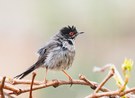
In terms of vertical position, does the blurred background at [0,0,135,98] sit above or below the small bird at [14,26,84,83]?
below

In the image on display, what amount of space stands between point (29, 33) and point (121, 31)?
83 centimetres

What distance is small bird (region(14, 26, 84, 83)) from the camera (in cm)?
155

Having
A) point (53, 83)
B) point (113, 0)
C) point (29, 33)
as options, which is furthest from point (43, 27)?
point (53, 83)

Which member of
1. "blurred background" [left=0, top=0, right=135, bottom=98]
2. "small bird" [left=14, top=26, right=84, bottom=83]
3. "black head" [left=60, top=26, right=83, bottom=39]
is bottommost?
"blurred background" [left=0, top=0, right=135, bottom=98]

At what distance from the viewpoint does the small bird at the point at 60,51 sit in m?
1.55

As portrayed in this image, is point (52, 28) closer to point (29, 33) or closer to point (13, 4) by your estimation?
point (29, 33)

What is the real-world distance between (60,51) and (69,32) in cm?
7

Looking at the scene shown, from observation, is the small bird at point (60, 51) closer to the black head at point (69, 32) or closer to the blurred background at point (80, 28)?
the black head at point (69, 32)

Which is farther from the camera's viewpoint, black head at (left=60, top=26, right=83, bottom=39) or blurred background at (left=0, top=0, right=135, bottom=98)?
blurred background at (left=0, top=0, right=135, bottom=98)

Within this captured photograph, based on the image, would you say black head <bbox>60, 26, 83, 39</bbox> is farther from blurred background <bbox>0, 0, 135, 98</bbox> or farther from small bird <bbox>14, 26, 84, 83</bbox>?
blurred background <bbox>0, 0, 135, 98</bbox>

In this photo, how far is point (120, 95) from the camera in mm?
566

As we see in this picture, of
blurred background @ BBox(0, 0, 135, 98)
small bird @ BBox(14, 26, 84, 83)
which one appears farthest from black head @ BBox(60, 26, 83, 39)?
blurred background @ BBox(0, 0, 135, 98)

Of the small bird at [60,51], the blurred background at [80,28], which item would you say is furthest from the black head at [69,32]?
the blurred background at [80,28]

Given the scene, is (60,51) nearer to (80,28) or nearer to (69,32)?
(69,32)
